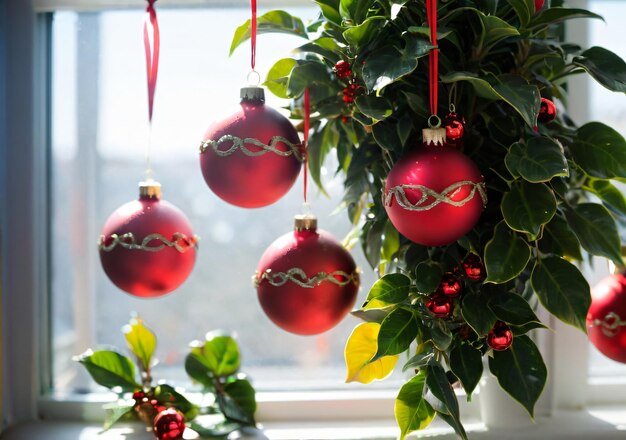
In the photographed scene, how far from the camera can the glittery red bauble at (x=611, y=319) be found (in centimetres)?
100

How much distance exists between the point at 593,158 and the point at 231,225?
0.69 meters

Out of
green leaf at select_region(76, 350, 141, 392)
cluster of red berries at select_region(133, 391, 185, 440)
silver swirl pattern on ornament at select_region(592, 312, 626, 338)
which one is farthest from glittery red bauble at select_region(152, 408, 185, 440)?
silver swirl pattern on ornament at select_region(592, 312, 626, 338)

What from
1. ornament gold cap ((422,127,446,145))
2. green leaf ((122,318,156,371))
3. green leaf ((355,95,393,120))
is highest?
green leaf ((355,95,393,120))

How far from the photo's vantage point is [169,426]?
1025 mm

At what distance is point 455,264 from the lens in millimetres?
880

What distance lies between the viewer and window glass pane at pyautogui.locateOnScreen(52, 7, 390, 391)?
1281mm

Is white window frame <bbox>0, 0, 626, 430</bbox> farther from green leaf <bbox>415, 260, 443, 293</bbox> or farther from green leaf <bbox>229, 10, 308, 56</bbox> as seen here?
green leaf <bbox>415, 260, 443, 293</bbox>

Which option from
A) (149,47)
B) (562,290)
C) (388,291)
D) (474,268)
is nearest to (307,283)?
(388,291)

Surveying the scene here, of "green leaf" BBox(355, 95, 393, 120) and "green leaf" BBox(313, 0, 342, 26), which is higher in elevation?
"green leaf" BBox(313, 0, 342, 26)

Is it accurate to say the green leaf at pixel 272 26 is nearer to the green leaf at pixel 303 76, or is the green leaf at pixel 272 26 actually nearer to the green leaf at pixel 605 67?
the green leaf at pixel 303 76

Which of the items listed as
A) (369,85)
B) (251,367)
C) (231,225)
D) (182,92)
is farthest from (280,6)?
(251,367)

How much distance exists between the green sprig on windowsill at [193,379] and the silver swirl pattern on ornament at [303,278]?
31 cm

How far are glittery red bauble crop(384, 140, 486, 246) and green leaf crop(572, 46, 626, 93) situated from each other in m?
0.20

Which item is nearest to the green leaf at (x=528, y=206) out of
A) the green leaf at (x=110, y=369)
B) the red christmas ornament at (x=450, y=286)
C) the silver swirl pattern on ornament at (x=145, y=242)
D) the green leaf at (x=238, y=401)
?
the red christmas ornament at (x=450, y=286)
